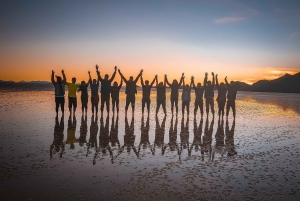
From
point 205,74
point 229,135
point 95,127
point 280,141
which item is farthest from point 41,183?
point 205,74

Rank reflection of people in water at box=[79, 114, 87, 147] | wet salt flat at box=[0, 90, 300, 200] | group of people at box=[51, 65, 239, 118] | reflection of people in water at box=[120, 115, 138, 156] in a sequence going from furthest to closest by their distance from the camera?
group of people at box=[51, 65, 239, 118] < reflection of people in water at box=[79, 114, 87, 147] < reflection of people in water at box=[120, 115, 138, 156] < wet salt flat at box=[0, 90, 300, 200]

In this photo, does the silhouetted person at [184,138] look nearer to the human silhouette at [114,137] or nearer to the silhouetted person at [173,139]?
the silhouetted person at [173,139]

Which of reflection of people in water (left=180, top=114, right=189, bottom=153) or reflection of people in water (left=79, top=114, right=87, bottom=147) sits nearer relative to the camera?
reflection of people in water (left=180, top=114, right=189, bottom=153)

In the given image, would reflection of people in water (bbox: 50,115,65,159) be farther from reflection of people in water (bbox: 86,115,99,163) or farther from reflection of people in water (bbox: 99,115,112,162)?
reflection of people in water (bbox: 99,115,112,162)

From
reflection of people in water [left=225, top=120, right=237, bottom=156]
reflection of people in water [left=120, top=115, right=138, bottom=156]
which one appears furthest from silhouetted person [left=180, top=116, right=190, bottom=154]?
reflection of people in water [left=120, top=115, right=138, bottom=156]

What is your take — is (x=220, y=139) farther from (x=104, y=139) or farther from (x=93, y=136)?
(x=93, y=136)

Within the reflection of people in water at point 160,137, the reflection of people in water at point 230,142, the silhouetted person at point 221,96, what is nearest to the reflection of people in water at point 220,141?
the reflection of people in water at point 230,142

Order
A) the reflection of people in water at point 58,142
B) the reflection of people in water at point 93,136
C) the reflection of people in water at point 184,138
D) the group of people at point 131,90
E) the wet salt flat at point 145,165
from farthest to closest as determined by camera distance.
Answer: the group of people at point 131,90, the reflection of people in water at point 184,138, the reflection of people in water at point 93,136, the reflection of people in water at point 58,142, the wet salt flat at point 145,165

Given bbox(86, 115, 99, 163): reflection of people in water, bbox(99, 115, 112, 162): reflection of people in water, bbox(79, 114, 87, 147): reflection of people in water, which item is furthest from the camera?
bbox(79, 114, 87, 147): reflection of people in water

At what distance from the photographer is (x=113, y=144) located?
7.17 meters

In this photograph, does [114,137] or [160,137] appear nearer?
[114,137]

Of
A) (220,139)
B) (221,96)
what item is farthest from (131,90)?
(220,139)

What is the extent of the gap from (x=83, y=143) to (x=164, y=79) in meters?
7.28

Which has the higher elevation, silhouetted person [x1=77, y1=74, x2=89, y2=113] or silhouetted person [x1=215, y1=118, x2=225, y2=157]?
silhouetted person [x1=77, y1=74, x2=89, y2=113]
